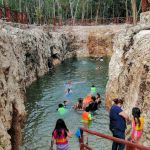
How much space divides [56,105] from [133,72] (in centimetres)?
1110

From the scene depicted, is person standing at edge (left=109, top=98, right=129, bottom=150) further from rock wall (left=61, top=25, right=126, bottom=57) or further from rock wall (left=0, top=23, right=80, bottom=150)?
rock wall (left=61, top=25, right=126, bottom=57)

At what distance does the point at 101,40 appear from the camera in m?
62.4

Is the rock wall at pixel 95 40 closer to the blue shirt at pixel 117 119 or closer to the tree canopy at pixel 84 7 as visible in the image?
the tree canopy at pixel 84 7

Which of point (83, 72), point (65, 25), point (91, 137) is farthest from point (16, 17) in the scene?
point (65, 25)

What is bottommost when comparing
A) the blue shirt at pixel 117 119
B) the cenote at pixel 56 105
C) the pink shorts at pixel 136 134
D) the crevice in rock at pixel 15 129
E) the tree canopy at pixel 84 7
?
the cenote at pixel 56 105

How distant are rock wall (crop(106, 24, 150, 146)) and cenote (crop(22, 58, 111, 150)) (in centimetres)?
221

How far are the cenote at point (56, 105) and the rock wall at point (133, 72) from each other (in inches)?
86.9

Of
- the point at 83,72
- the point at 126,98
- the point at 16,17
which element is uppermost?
the point at 16,17

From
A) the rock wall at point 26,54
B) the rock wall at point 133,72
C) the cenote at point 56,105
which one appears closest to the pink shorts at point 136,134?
the rock wall at point 133,72

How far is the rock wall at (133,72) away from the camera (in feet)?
46.6

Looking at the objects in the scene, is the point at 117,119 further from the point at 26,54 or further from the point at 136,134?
the point at 26,54

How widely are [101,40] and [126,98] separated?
45265 mm

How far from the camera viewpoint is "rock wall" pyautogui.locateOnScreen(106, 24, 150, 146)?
14.2 metres

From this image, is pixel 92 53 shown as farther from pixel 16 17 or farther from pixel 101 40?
pixel 16 17
